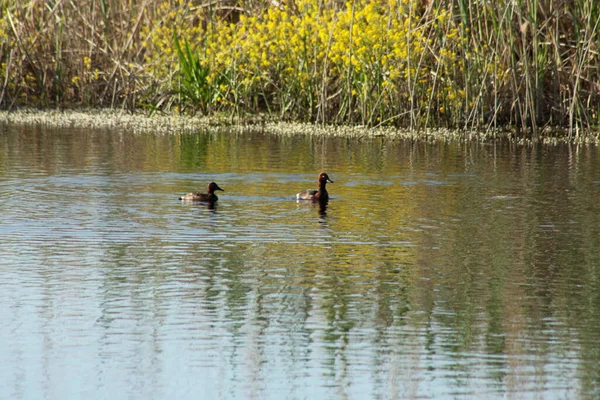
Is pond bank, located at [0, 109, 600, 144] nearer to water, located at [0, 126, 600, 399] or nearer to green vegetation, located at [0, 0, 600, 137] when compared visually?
green vegetation, located at [0, 0, 600, 137]

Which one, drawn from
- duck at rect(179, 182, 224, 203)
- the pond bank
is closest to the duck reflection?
duck at rect(179, 182, 224, 203)

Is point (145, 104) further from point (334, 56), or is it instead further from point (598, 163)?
point (598, 163)

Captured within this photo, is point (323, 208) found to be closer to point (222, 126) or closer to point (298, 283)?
point (298, 283)

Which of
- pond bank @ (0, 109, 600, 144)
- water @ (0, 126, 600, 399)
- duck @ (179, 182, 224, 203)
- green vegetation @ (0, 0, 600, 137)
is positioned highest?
green vegetation @ (0, 0, 600, 137)

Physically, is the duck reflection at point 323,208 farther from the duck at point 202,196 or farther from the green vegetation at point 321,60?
the green vegetation at point 321,60

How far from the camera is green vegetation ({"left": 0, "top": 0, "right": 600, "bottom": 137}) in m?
18.4

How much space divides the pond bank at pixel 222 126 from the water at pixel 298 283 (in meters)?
3.30

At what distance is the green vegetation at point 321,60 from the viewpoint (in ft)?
60.5

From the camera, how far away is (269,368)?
643cm

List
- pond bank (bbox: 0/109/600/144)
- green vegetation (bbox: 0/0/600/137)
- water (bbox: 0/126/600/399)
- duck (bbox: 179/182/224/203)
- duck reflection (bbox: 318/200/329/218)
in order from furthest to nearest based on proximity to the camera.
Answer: pond bank (bbox: 0/109/600/144), green vegetation (bbox: 0/0/600/137), duck (bbox: 179/182/224/203), duck reflection (bbox: 318/200/329/218), water (bbox: 0/126/600/399)

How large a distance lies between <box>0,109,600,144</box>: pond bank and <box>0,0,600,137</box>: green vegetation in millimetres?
236

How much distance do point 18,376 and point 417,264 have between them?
3.85 meters

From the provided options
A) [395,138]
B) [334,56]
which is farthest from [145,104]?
[395,138]

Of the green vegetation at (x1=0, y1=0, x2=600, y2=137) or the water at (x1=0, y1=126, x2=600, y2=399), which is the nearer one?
the water at (x1=0, y1=126, x2=600, y2=399)
